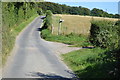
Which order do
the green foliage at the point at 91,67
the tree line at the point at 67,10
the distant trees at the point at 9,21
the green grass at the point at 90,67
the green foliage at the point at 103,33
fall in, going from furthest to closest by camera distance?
the tree line at the point at 67,10, the green foliage at the point at 103,33, the distant trees at the point at 9,21, the green grass at the point at 90,67, the green foliage at the point at 91,67

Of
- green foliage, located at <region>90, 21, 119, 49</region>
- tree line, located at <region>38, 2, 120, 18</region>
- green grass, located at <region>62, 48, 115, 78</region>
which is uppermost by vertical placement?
tree line, located at <region>38, 2, 120, 18</region>

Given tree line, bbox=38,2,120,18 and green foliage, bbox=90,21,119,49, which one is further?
tree line, bbox=38,2,120,18

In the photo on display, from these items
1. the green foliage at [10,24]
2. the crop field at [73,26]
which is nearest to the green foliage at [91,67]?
the green foliage at [10,24]

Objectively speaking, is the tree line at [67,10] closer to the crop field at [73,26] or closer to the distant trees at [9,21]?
the crop field at [73,26]

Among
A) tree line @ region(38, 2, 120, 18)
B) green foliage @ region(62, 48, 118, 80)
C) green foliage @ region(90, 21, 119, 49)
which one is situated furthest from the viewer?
tree line @ region(38, 2, 120, 18)

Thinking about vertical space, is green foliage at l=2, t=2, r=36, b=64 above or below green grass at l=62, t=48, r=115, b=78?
above

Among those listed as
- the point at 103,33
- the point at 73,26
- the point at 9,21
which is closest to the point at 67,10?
the point at 73,26

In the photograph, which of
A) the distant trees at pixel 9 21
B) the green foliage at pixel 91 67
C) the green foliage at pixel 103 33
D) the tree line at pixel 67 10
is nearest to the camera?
the green foliage at pixel 91 67

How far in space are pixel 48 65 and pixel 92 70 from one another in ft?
10.8

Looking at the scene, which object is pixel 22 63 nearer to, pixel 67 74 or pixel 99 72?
pixel 67 74

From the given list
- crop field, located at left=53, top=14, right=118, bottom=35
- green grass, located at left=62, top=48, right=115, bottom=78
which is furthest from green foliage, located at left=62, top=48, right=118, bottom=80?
crop field, located at left=53, top=14, right=118, bottom=35

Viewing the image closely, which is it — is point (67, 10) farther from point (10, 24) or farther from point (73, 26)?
point (10, 24)

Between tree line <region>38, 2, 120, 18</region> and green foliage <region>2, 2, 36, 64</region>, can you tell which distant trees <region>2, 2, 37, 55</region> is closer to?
green foliage <region>2, 2, 36, 64</region>

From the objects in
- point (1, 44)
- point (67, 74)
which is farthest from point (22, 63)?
point (67, 74)
